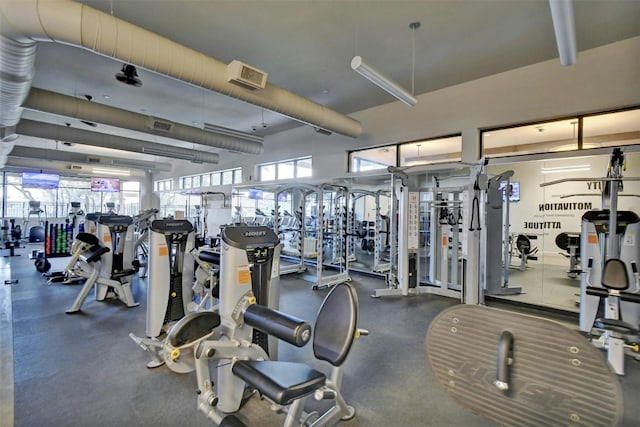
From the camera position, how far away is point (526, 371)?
0.71m

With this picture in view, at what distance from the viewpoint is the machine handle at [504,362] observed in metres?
0.69

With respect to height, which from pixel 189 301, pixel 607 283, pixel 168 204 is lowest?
pixel 189 301

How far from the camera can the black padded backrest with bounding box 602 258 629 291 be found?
2.22m

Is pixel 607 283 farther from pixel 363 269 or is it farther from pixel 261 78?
pixel 363 269

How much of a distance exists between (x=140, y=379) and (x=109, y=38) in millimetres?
3039

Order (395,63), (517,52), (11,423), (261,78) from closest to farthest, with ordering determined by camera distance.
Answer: (11,423), (261,78), (517,52), (395,63)

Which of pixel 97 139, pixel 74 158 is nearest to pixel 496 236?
pixel 97 139

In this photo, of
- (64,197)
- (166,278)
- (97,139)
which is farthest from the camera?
(64,197)

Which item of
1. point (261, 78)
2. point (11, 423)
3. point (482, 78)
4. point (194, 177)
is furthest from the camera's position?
point (194, 177)

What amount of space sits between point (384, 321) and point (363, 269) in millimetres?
3210

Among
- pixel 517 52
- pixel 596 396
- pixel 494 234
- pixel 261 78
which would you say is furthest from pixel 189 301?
pixel 517 52

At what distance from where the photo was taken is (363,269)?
23.4ft

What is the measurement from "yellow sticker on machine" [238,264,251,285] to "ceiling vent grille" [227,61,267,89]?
2.56 metres

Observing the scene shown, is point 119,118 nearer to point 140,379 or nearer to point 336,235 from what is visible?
point 336,235
